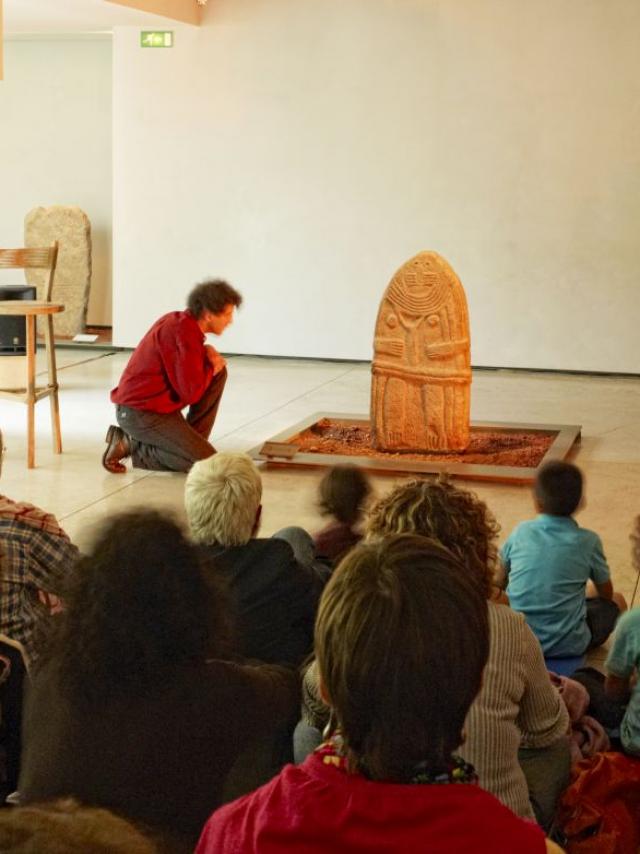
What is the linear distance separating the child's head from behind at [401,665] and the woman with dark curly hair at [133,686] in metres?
0.47

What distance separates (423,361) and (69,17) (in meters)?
5.26

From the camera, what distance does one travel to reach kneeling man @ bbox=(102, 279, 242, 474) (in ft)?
22.1

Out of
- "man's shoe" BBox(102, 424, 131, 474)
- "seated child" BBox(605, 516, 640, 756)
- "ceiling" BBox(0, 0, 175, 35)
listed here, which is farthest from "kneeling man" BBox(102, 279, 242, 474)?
"ceiling" BBox(0, 0, 175, 35)

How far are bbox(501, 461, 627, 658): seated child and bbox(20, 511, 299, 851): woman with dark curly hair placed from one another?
1.99 m

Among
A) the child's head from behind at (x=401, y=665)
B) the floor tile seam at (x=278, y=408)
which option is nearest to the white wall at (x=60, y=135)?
the floor tile seam at (x=278, y=408)

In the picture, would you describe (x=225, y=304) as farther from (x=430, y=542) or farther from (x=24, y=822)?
(x=24, y=822)

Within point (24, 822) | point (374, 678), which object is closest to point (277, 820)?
point (374, 678)

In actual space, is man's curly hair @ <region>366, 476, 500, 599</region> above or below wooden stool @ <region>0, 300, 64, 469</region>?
above

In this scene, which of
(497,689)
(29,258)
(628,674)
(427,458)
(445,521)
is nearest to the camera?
(497,689)

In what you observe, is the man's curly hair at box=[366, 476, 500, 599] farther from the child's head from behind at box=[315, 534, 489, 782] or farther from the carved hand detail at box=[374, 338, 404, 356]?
the carved hand detail at box=[374, 338, 404, 356]

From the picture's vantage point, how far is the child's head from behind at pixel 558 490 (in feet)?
12.8

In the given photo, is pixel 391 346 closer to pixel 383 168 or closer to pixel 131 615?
pixel 383 168

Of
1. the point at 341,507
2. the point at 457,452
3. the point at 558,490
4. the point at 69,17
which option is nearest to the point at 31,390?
the point at 457,452

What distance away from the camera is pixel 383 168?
1082 cm
